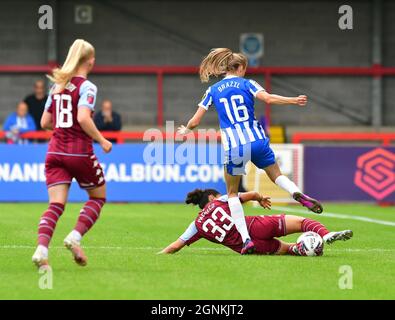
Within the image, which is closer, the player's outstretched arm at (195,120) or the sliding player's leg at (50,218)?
the sliding player's leg at (50,218)

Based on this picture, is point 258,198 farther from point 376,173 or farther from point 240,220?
point 376,173

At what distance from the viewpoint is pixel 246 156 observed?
34.7 feet

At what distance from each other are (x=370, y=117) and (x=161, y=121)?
5.42 metres

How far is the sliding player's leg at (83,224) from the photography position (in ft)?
29.1

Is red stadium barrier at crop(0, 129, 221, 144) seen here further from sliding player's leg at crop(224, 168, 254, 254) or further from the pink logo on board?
sliding player's leg at crop(224, 168, 254, 254)

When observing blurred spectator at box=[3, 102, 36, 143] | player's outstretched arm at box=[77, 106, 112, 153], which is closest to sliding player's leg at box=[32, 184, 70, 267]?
player's outstretched arm at box=[77, 106, 112, 153]

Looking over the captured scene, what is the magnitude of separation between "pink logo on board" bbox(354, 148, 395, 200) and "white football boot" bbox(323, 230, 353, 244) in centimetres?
957

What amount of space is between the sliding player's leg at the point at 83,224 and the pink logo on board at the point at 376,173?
11281 mm

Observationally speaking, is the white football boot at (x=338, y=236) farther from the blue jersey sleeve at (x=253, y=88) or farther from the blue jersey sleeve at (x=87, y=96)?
the blue jersey sleeve at (x=87, y=96)

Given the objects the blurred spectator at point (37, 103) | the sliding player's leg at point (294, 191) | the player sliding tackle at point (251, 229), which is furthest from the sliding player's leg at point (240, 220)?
the blurred spectator at point (37, 103)

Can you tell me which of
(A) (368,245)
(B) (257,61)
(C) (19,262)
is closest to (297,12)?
(B) (257,61)

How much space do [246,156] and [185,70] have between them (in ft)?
57.0

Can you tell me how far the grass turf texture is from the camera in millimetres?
7891

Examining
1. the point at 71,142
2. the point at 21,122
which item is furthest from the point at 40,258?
the point at 21,122
